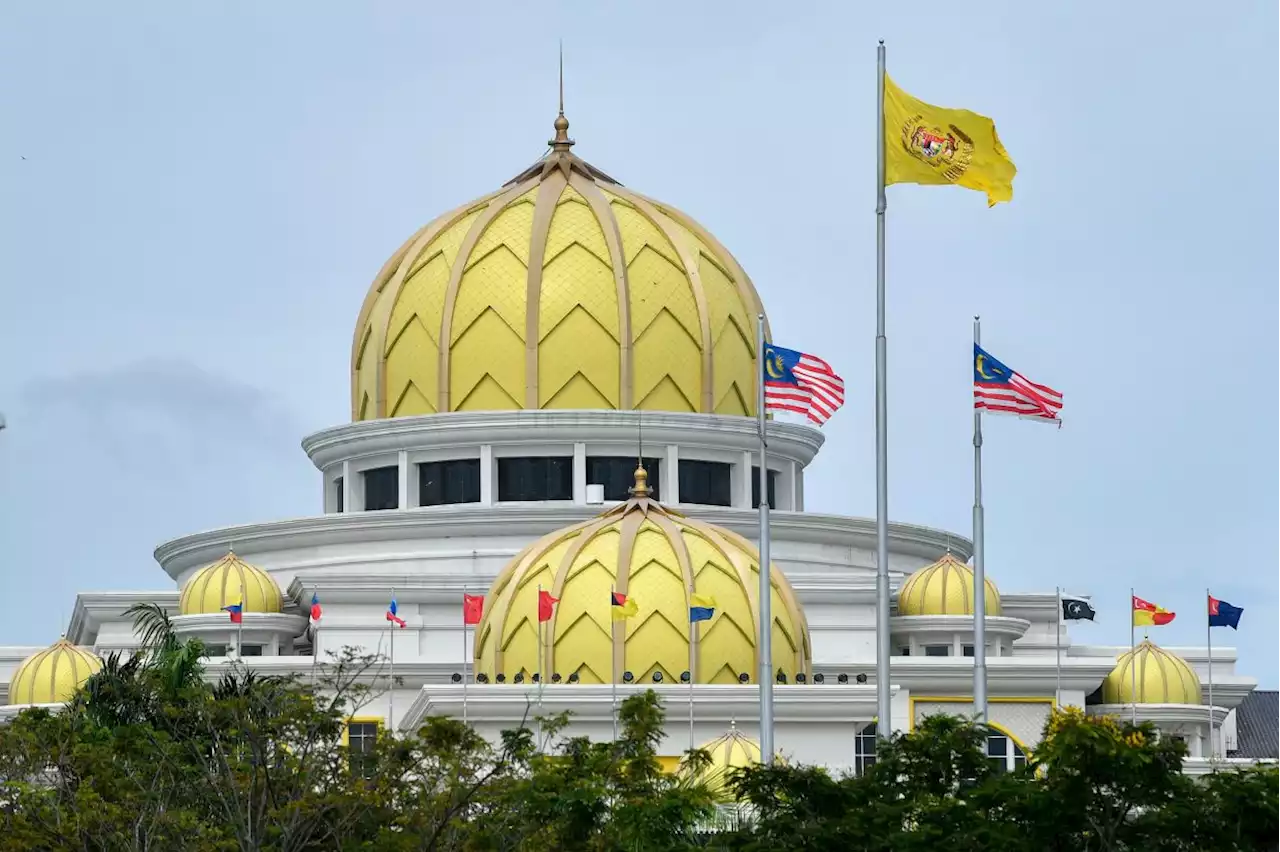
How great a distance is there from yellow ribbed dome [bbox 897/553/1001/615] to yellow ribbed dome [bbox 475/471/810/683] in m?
6.39

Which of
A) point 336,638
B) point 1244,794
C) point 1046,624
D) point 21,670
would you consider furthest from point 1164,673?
point 1244,794

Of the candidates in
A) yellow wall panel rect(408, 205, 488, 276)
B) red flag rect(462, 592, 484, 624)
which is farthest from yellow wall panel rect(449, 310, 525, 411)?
red flag rect(462, 592, 484, 624)

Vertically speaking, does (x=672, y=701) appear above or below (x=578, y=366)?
below

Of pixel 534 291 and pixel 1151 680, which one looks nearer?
pixel 1151 680

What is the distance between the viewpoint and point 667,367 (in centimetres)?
8031

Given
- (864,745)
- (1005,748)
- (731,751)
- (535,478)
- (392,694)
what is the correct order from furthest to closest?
(535,478)
(392,694)
(1005,748)
(864,745)
(731,751)

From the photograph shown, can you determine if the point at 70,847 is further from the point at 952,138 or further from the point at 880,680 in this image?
the point at 952,138

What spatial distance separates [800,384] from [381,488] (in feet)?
88.2

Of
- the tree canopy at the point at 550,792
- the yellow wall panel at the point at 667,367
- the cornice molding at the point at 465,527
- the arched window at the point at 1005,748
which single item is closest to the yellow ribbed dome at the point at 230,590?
the cornice molding at the point at 465,527

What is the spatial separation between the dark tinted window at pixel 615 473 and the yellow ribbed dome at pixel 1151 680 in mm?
10379

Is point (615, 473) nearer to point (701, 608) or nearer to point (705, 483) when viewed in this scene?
point (705, 483)

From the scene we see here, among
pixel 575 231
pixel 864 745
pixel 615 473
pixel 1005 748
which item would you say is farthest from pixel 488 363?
pixel 864 745

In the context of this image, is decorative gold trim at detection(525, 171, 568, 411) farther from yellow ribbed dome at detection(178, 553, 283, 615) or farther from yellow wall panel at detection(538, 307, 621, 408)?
yellow ribbed dome at detection(178, 553, 283, 615)

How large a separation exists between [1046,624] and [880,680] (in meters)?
32.9
